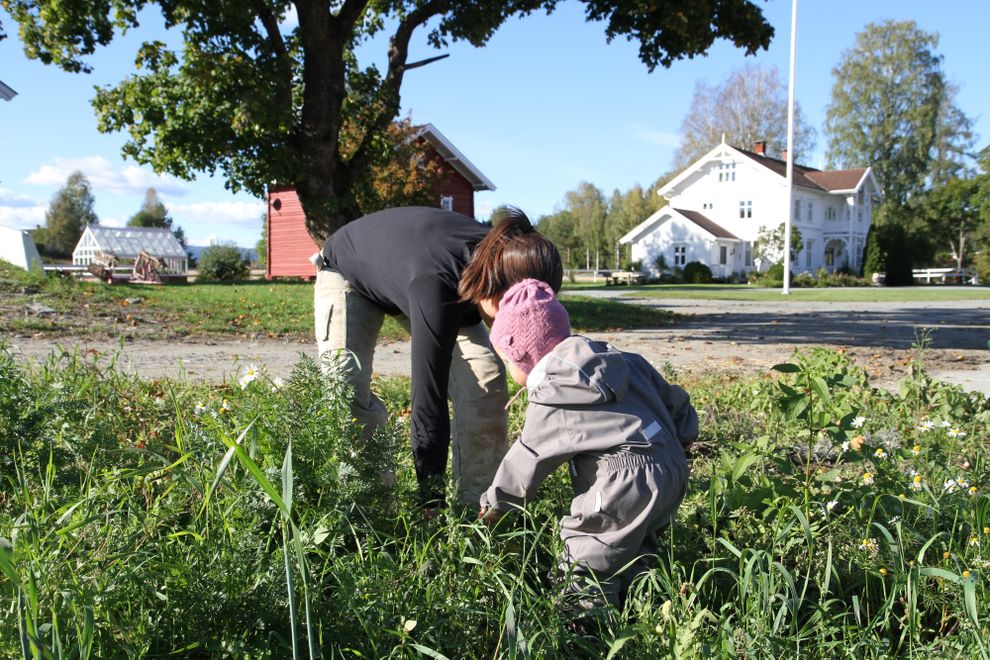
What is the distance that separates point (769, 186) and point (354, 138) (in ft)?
142

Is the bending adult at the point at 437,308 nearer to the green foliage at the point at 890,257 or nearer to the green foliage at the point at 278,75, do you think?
the green foliage at the point at 278,75

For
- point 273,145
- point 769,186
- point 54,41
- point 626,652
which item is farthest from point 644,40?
point 769,186

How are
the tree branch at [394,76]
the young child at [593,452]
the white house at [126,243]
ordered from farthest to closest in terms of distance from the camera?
the white house at [126,243]
the tree branch at [394,76]
the young child at [593,452]

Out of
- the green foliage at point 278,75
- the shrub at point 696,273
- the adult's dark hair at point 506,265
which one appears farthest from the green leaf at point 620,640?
the shrub at point 696,273

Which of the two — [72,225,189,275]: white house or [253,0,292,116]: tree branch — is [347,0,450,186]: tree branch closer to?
[253,0,292,116]: tree branch

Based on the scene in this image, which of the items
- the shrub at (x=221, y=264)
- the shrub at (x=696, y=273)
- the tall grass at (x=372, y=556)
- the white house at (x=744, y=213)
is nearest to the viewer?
the tall grass at (x=372, y=556)

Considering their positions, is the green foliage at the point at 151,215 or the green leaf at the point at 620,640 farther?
the green foliage at the point at 151,215

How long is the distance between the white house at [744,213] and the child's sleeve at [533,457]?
174 feet

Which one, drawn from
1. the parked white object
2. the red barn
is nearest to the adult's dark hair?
the parked white object

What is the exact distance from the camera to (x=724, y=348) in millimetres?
10352

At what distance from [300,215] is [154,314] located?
86.8ft

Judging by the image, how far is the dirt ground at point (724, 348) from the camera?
734 cm

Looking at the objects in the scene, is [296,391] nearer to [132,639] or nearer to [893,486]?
[132,639]

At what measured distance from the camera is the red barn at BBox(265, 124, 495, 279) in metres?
36.3
